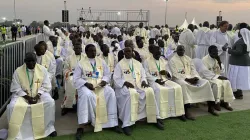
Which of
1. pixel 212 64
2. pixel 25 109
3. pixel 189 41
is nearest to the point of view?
pixel 25 109

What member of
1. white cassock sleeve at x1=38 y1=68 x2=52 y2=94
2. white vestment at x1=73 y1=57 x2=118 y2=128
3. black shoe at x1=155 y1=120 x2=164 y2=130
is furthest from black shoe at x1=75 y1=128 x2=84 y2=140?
black shoe at x1=155 y1=120 x2=164 y2=130

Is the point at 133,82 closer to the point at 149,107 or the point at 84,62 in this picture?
the point at 149,107

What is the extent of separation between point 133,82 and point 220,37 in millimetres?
3881

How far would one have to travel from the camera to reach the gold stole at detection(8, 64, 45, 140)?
4.60 metres

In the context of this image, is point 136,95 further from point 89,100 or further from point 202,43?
point 202,43

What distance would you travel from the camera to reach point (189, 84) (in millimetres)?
6336

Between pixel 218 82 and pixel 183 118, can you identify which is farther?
pixel 218 82

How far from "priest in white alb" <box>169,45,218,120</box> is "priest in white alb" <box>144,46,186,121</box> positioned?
0.68 feet

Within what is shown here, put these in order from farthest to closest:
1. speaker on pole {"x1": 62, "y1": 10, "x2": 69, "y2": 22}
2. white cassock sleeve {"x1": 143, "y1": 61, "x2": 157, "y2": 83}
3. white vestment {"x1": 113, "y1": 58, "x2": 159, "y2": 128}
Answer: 1. speaker on pole {"x1": 62, "y1": 10, "x2": 69, "y2": 22}
2. white cassock sleeve {"x1": 143, "y1": 61, "x2": 157, "y2": 83}
3. white vestment {"x1": 113, "y1": 58, "x2": 159, "y2": 128}

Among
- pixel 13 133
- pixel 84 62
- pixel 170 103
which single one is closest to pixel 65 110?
pixel 84 62

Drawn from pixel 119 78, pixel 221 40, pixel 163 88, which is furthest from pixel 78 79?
pixel 221 40

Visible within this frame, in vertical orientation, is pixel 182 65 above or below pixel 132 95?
above

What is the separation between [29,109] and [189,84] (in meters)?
3.49

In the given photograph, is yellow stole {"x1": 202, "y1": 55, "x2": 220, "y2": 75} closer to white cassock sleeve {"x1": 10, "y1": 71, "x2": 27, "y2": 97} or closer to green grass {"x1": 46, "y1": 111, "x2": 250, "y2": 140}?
green grass {"x1": 46, "y1": 111, "x2": 250, "y2": 140}
